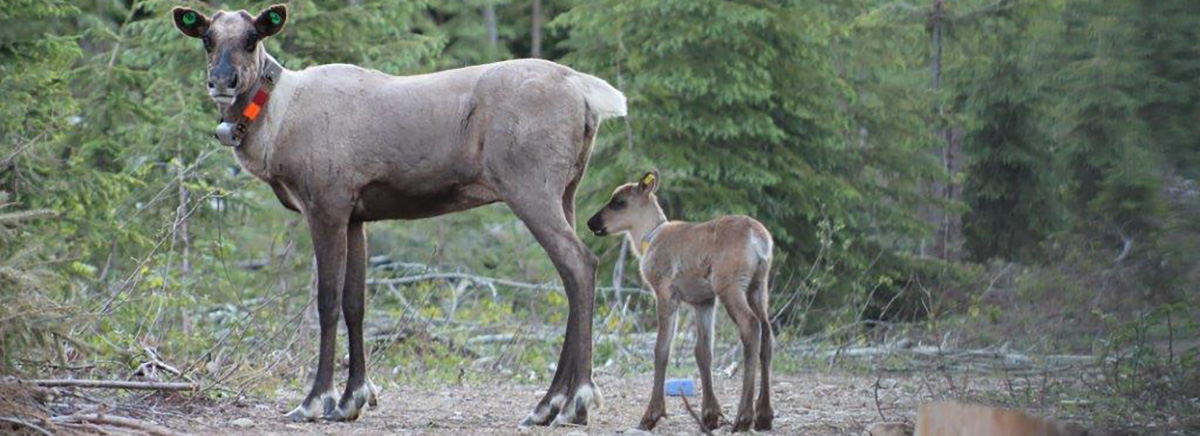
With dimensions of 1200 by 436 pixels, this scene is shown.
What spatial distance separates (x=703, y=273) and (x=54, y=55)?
6.78m

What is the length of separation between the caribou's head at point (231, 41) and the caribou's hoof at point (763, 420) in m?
3.34

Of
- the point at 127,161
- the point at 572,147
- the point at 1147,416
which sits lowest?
the point at 127,161

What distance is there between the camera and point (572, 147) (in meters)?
9.34

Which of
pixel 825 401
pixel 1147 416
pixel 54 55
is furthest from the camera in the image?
pixel 54 55

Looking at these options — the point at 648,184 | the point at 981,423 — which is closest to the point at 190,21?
the point at 648,184

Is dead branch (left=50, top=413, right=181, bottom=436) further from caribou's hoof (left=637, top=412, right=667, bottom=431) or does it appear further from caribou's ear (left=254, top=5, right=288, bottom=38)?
caribou's hoof (left=637, top=412, right=667, bottom=431)

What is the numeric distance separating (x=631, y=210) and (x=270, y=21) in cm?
254

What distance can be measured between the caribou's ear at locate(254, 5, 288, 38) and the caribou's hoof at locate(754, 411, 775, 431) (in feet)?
11.1

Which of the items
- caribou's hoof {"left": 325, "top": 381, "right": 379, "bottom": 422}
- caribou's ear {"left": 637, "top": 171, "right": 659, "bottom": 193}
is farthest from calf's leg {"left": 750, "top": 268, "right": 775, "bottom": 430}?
caribou's hoof {"left": 325, "top": 381, "right": 379, "bottom": 422}

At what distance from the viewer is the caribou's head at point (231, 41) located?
9188mm

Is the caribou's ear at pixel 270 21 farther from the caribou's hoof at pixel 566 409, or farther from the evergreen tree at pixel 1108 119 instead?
the evergreen tree at pixel 1108 119

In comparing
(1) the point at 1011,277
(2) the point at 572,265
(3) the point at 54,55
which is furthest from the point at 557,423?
(1) the point at 1011,277

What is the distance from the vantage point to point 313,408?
30.5 ft

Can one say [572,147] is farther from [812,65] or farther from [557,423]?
[812,65]
